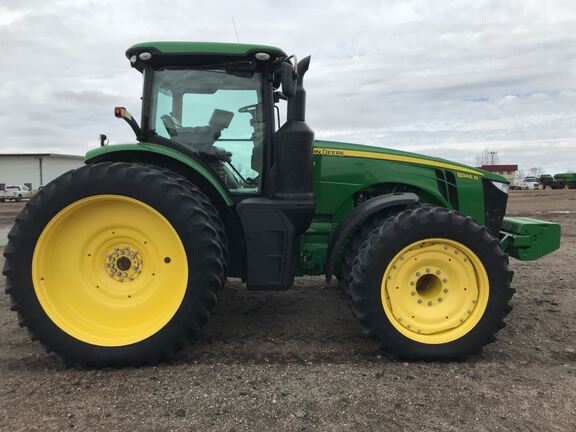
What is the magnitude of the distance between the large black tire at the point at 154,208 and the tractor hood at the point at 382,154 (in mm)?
1437

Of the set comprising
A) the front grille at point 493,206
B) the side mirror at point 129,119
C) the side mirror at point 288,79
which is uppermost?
the side mirror at point 288,79

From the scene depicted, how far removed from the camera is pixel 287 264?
3.68m

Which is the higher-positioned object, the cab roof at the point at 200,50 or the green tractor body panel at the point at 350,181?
the cab roof at the point at 200,50

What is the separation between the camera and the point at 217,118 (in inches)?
152

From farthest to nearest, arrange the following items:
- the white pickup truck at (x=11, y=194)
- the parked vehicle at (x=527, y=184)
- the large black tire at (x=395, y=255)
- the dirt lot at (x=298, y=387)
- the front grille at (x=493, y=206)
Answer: the parked vehicle at (x=527, y=184), the white pickup truck at (x=11, y=194), the front grille at (x=493, y=206), the large black tire at (x=395, y=255), the dirt lot at (x=298, y=387)

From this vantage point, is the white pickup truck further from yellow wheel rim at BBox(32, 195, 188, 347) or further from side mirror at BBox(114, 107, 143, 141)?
yellow wheel rim at BBox(32, 195, 188, 347)

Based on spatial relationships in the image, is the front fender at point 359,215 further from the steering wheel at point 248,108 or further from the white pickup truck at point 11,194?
the white pickup truck at point 11,194

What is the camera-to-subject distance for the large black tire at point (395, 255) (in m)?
3.38

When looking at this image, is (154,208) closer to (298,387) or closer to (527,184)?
(298,387)

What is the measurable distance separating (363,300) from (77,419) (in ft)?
6.44

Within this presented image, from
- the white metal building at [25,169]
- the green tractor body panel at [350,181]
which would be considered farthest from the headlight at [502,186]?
the white metal building at [25,169]

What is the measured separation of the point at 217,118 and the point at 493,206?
2.73 m

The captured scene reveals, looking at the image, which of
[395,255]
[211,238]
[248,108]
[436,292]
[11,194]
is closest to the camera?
[211,238]

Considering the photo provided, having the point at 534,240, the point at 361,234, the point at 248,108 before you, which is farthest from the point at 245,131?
the point at 534,240
